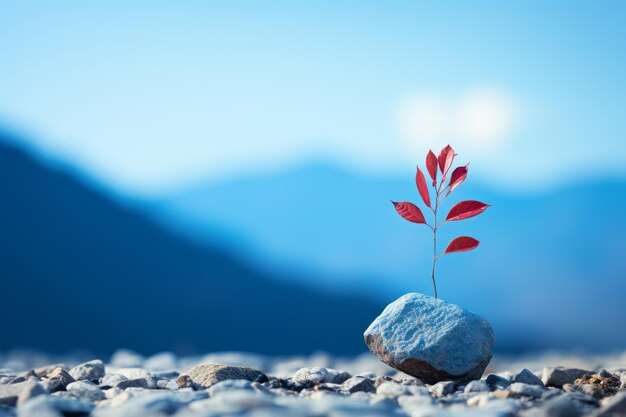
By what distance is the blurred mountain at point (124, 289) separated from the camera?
1298 inches

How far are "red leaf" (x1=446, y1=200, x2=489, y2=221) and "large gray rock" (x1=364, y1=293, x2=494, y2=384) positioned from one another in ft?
2.49

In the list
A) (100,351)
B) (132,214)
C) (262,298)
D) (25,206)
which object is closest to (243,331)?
(262,298)

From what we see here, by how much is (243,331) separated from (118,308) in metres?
6.98

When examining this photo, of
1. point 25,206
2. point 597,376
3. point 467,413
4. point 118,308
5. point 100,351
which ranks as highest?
point 25,206

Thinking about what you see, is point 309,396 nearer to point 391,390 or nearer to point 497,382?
point 391,390

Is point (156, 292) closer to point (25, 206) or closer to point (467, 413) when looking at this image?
point (25, 206)

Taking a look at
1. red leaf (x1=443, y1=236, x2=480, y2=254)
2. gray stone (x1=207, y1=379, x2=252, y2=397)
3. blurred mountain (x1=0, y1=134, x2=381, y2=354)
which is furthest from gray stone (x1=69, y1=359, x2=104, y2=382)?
blurred mountain (x1=0, y1=134, x2=381, y2=354)

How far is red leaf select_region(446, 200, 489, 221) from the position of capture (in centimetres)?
574

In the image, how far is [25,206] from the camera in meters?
36.6

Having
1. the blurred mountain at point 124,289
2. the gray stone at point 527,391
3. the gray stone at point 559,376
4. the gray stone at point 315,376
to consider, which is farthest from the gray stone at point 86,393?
the blurred mountain at point 124,289

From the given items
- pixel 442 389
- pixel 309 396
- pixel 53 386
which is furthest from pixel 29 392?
pixel 442 389

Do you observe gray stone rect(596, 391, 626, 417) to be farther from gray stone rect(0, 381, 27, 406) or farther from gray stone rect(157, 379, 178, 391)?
gray stone rect(0, 381, 27, 406)

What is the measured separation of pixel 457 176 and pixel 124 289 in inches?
1293

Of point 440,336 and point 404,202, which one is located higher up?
point 404,202
